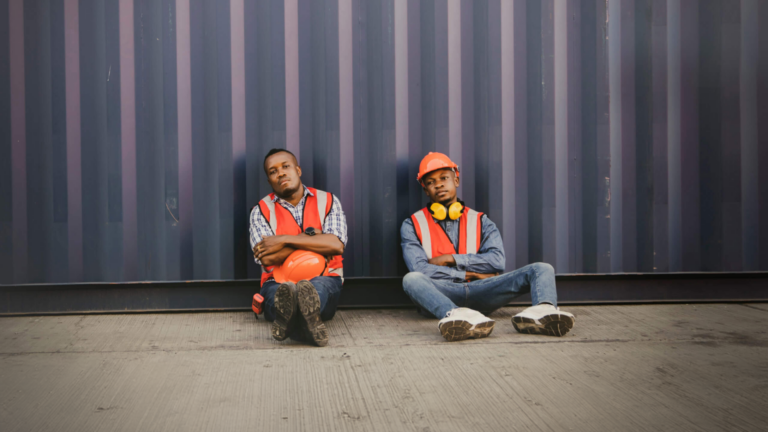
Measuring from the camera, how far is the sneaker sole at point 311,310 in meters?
3.15

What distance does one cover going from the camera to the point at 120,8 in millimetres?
4312

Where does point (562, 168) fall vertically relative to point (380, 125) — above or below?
below

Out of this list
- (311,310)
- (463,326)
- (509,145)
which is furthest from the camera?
(509,145)

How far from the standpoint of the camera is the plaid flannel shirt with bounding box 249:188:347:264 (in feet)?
12.9

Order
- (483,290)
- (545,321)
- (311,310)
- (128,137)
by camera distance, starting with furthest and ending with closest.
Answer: (128,137)
(483,290)
(545,321)
(311,310)

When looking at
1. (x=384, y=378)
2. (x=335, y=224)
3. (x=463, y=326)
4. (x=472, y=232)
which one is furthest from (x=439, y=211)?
(x=384, y=378)

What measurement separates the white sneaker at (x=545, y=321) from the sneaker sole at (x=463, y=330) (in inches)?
10.5

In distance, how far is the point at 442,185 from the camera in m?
4.10

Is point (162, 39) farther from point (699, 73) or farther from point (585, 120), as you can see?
point (699, 73)

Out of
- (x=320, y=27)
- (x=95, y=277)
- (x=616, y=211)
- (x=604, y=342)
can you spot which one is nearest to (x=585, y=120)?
(x=616, y=211)

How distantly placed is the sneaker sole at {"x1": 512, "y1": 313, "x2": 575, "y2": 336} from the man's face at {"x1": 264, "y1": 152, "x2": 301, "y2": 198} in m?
2.02

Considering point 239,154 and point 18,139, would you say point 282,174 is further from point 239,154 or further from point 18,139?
point 18,139

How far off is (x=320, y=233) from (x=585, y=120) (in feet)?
8.96

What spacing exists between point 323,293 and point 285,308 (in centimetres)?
49
